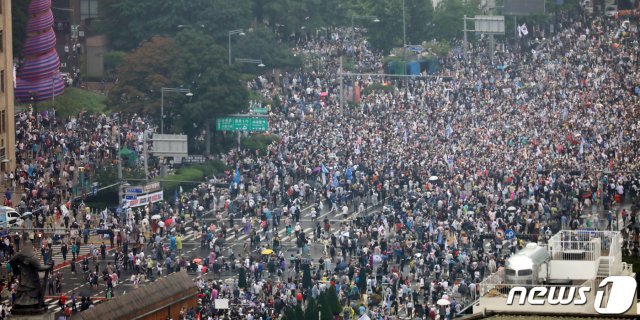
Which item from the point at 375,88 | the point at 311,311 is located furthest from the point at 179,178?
the point at 311,311

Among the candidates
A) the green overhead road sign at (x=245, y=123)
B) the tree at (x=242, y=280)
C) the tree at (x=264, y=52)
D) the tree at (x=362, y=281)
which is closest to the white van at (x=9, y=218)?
the tree at (x=242, y=280)

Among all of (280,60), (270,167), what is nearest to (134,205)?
(270,167)

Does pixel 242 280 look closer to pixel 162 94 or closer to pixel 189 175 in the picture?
pixel 189 175

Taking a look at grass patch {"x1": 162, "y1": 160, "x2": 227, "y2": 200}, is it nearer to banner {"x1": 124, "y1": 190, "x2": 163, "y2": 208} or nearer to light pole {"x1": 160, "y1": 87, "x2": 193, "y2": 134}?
light pole {"x1": 160, "y1": 87, "x2": 193, "y2": 134}

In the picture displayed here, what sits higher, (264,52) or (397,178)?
(264,52)

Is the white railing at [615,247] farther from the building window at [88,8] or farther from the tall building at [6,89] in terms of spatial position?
the building window at [88,8]

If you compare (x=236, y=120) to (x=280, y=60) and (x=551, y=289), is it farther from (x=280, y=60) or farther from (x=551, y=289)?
(x=551, y=289)

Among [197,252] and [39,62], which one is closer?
[197,252]

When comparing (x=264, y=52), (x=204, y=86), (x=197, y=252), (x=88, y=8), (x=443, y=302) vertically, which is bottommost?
(x=443, y=302)
